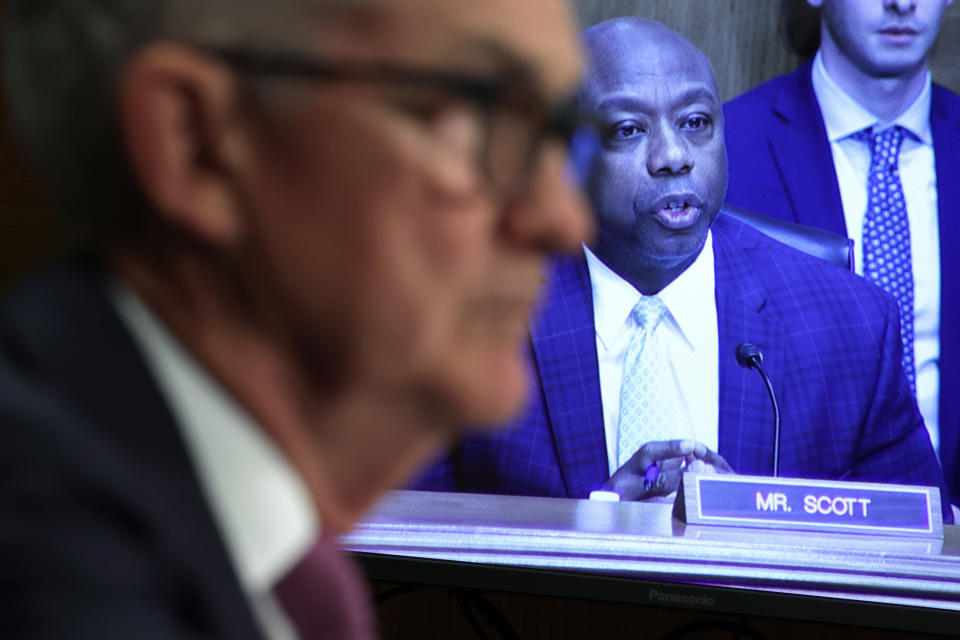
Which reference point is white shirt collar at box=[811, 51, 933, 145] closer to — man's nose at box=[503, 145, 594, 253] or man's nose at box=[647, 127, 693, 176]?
man's nose at box=[647, 127, 693, 176]

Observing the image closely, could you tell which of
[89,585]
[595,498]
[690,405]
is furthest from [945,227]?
[89,585]

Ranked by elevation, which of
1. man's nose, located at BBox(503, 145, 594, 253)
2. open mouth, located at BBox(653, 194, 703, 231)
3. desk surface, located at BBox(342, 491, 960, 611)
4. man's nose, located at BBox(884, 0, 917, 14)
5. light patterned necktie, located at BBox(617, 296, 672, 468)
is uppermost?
man's nose, located at BBox(884, 0, 917, 14)

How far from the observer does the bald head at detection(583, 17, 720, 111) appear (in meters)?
2.08

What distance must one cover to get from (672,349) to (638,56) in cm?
50

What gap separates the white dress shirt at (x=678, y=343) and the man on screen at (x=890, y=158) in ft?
0.77

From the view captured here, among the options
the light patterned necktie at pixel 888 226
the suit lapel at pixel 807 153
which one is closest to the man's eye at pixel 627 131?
the suit lapel at pixel 807 153

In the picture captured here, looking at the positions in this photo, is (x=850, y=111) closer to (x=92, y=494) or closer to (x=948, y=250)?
(x=948, y=250)

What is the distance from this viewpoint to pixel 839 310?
212 centimetres

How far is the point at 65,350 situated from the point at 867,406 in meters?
1.82

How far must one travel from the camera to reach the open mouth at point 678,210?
2104 millimetres

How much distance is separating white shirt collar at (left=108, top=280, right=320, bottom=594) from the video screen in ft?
5.12

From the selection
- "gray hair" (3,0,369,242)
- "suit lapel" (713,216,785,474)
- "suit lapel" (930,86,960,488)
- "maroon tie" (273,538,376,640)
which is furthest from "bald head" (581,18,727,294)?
"gray hair" (3,0,369,242)

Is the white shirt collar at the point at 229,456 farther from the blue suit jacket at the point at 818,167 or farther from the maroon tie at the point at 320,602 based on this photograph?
the blue suit jacket at the point at 818,167

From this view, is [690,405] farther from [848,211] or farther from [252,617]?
[252,617]
